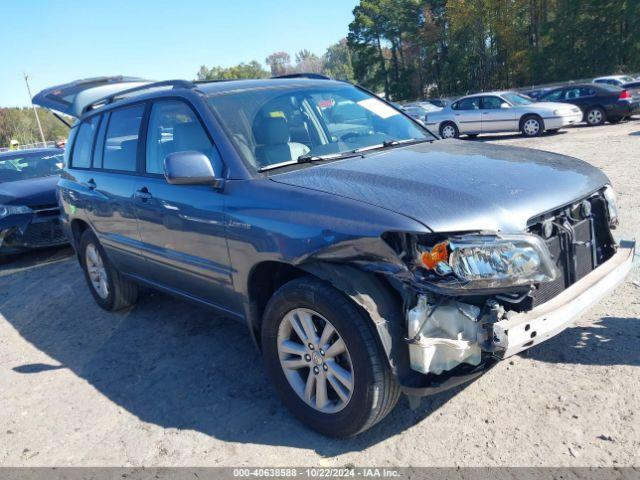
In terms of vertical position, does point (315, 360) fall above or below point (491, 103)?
below

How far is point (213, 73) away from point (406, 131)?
10822cm

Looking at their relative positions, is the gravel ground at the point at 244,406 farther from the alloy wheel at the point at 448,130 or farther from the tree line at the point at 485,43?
the tree line at the point at 485,43

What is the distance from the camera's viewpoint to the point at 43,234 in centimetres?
815

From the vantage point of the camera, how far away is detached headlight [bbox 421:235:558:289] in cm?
251

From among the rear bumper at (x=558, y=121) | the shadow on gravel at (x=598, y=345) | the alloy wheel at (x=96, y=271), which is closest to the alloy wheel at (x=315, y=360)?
the shadow on gravel at (x=598, y=345)

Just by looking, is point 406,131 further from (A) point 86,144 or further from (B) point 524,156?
(A) point 86,144

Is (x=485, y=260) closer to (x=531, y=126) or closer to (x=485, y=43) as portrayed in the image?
(x=531, y=126)

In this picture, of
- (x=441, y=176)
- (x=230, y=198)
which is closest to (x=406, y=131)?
(x=441, y=176)

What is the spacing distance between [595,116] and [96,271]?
17665 mm

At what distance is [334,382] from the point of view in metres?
2.95

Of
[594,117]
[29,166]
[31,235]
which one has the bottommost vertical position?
[594,117]

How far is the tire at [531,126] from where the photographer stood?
16.9m

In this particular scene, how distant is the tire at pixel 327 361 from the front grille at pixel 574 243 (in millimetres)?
774

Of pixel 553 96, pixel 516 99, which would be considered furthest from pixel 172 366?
pixel 553 96
